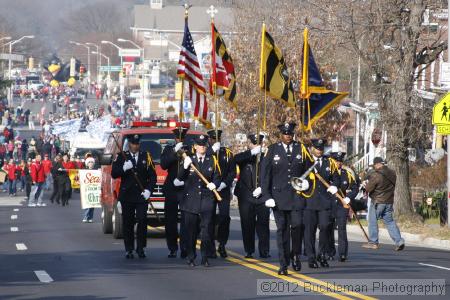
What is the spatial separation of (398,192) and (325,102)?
9.75m

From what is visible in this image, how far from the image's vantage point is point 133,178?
19875mm

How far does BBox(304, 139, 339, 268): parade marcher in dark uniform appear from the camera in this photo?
18.5 metres

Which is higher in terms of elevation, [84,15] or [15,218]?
[84,15]

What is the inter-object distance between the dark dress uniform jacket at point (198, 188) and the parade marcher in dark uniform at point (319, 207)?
1.41 metres

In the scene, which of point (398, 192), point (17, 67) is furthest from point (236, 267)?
point (17, 67)

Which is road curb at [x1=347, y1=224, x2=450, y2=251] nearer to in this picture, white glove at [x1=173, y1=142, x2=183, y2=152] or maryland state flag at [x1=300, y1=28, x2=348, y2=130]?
maryland state flag at [x1=300, y1=28, x2=348, y2=130]

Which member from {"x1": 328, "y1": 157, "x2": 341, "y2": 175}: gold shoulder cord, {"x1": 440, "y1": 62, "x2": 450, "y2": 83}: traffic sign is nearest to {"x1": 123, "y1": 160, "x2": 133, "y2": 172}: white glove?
{"x1": 328, "y1": 157, "x2": 341, "y2": 175}: gold shoulder cord

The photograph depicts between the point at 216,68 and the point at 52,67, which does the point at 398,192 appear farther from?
the point at 52,67

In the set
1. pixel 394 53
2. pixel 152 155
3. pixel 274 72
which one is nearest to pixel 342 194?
pixel 274 72

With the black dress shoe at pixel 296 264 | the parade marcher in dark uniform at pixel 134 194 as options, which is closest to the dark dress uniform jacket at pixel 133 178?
the parade marcher in dark uniform at pixel 134 194

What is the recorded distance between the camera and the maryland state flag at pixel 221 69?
24047 mm

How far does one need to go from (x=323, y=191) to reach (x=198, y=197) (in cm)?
190

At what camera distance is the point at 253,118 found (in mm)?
48062

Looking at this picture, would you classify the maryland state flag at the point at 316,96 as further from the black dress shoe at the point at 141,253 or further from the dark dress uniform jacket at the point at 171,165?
the black dress shoe at the point at 141,253
